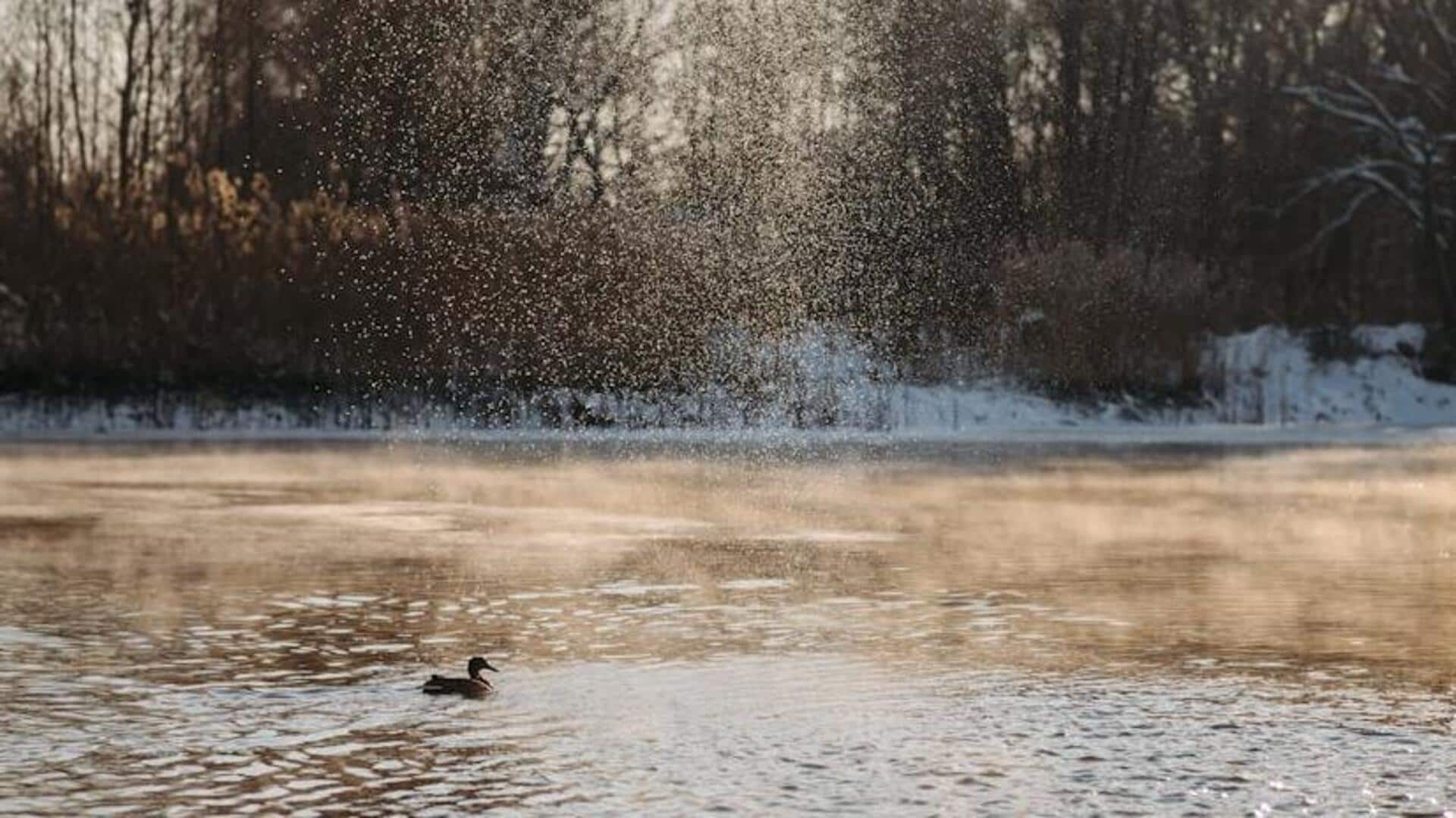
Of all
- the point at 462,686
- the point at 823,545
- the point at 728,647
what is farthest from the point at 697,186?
the point at 462,686

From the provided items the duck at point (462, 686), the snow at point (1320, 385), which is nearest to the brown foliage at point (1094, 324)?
the snow at point (1320, 385)

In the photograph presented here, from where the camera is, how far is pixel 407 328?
1625 inches

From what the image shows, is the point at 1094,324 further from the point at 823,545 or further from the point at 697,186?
the point at 823,545

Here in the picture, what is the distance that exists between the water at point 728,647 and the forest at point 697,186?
527 inches

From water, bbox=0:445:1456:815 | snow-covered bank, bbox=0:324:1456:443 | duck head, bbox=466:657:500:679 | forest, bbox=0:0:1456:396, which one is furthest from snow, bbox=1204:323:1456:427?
duck head, bbox=466:657:500:679

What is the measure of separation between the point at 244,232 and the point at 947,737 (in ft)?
103

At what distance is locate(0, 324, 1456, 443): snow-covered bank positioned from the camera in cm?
3953

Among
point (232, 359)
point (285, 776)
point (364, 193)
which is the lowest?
point (285, 776)

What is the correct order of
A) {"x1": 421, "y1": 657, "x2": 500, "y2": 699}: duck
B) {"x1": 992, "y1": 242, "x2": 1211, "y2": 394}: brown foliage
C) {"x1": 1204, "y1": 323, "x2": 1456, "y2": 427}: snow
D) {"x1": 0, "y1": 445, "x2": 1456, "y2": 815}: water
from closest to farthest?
{"x1": 0, "y1": 445, "x2": 1456, "y2": 815}: water, {"x1": 421, "y1": 657, "x2": 500, "y2": 699}: duck, {"x1": 992, "y1": 242, "x2": 1211, "y2": 394}: brown foliage, {"x1": 1204, "y1": 323, "x2": 1456, "y2": 427}: snow

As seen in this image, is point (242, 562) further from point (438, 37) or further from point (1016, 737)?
point (438, 37)

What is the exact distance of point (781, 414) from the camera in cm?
4131

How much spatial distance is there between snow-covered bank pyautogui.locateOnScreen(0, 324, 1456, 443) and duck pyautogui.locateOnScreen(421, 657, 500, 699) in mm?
24484

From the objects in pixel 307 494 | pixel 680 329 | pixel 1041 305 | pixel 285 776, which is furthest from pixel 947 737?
pixel 1041 305

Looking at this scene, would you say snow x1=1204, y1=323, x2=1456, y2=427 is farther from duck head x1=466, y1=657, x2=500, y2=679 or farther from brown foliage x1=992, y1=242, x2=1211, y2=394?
duck head x1=466, y1=657, x2=500, y2=679
